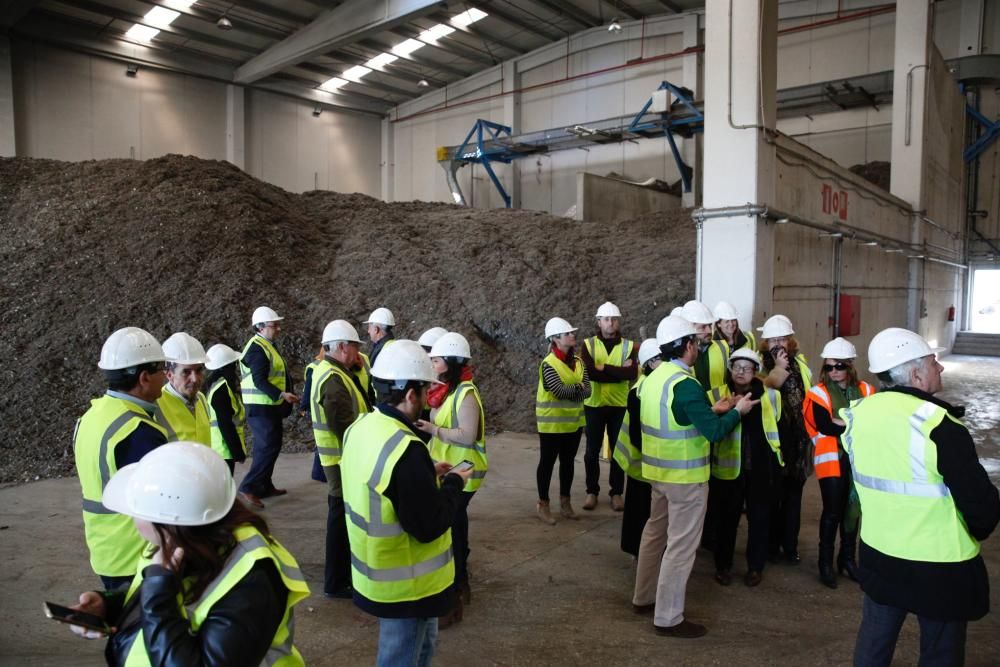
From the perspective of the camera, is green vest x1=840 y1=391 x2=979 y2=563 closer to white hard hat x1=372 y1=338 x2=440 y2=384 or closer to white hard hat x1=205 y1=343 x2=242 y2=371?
white hard hat x1=372 y1=338 x2=440 y2=384

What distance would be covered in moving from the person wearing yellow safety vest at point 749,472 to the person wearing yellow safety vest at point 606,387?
4.88ft

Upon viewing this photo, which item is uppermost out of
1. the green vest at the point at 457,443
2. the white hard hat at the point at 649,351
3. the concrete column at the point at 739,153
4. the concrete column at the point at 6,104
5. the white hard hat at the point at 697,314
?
the concrete column at the point at 6,104

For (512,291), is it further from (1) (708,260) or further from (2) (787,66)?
(2) (787,66)

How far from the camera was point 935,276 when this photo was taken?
15148mm

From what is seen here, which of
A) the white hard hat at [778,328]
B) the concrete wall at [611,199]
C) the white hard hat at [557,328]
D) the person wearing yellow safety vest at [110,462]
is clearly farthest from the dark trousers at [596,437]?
the concrete wall at [611,199]

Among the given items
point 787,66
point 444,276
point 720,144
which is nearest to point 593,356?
point 720,144

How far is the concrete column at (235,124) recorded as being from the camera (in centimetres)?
2193

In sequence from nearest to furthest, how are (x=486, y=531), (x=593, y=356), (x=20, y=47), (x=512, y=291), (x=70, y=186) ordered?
(x=486, y=531), (x=593, y=356), (x=512, y=291), (x=70, y=186), (x=20, y=47)

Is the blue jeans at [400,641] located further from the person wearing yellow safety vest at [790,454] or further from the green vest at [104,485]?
the person wearing yellow safety vest at [790,454]

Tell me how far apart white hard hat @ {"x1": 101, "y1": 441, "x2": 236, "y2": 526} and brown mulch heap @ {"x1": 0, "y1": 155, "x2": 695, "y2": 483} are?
23.6ft

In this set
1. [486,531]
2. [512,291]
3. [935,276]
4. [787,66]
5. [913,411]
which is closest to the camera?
[913,411]

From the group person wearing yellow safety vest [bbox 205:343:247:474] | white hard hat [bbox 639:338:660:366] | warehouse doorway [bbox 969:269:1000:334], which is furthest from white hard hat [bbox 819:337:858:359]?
warehouse doorway [bbox 969:269:1000:334]

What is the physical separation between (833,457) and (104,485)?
4188 millimetres

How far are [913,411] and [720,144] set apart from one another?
17.8 ft
